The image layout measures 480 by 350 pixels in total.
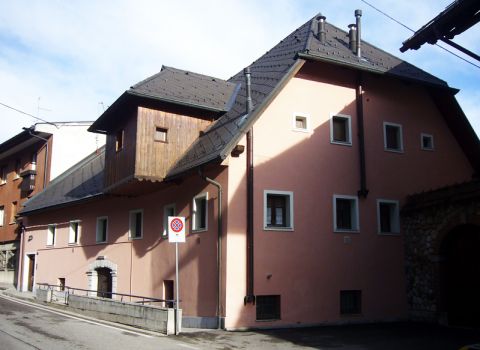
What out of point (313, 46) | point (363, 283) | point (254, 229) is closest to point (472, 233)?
point (363, 283)

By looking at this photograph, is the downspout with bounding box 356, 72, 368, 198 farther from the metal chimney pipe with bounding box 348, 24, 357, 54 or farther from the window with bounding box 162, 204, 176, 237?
the window with bounding box 162, 204, 176, 237

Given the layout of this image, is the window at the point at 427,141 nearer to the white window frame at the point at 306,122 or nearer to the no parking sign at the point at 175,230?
the white window frame at the point at 306,122

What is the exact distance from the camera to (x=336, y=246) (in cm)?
1603

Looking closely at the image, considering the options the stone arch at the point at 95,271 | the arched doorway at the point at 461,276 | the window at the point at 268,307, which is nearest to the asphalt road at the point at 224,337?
the window at the point at 268,307

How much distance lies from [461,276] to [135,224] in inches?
456

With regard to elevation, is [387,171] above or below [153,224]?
above

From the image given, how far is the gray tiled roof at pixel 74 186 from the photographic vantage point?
23.1m

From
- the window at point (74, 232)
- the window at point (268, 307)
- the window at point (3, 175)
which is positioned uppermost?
the window at point (3, 175)

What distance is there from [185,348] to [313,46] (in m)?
10.6

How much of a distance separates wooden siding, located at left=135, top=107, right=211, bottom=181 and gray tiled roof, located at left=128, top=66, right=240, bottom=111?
57 centimetres

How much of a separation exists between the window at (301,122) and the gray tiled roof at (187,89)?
267 centimetres

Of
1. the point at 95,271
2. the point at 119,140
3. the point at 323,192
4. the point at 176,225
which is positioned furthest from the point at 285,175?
the point at 95,271

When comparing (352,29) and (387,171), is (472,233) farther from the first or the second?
(352,29)

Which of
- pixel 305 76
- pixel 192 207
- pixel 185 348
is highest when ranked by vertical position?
pixel 305 76
